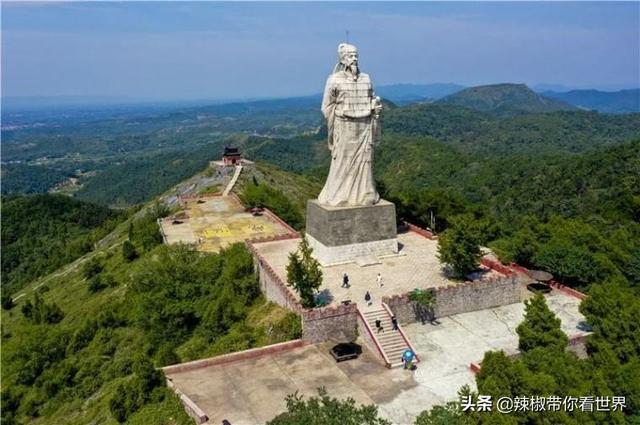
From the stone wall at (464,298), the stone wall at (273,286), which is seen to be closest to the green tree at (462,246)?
the stone wall at (464,298)

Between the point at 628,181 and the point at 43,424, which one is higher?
the point at 628,181

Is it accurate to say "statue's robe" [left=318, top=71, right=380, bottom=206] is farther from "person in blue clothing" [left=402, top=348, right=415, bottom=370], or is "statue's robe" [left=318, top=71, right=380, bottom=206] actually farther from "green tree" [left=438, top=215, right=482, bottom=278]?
"person in blue clothing" [left=402, top=348, right=415, bottom=370]

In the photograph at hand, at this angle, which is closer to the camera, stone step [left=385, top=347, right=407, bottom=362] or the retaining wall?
stone step [left=385, top=347, right=407, bottom=362]

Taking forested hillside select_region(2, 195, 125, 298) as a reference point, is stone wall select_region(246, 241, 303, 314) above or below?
above

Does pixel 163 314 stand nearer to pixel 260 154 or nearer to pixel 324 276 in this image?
pixel 324 276

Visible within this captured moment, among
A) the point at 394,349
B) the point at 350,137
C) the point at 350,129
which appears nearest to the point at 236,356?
the point at 394,349

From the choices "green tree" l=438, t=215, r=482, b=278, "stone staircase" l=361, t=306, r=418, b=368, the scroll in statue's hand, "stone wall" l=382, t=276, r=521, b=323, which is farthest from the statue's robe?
"stone staircase" l=361, t=306, r=418, b=368

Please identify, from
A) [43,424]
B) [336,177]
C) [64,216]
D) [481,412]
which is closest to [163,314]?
[43,424]
